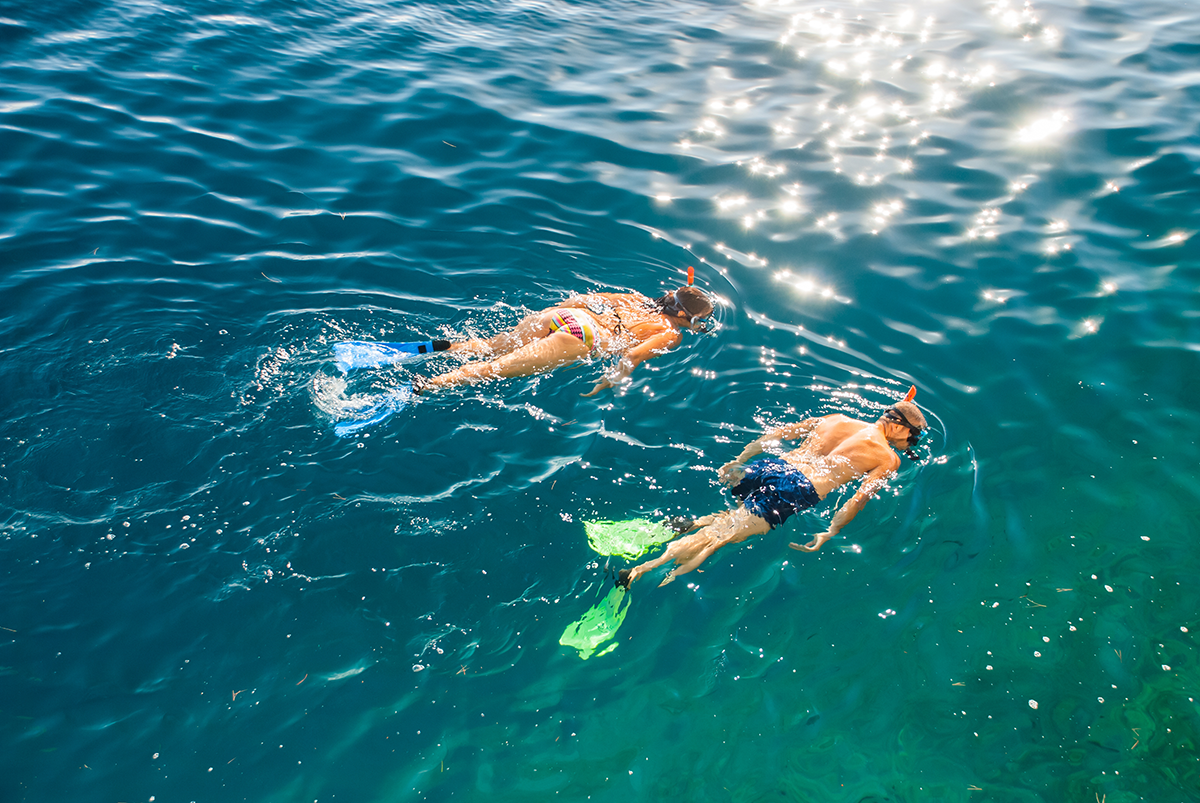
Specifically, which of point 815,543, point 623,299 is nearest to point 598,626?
point 815,543

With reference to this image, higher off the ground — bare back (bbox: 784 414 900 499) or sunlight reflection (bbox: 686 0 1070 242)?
sunlight reflection (bbox: 686 0 1070 242)

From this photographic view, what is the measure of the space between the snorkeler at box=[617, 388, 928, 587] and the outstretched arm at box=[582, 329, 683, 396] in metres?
1.46

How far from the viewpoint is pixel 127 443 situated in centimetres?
610

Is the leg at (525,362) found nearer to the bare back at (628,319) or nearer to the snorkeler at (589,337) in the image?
the snorkeler at (589,337)

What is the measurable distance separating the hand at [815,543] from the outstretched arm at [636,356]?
2.36 meters

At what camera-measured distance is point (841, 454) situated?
632cm

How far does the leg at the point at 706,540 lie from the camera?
→ 5.66m

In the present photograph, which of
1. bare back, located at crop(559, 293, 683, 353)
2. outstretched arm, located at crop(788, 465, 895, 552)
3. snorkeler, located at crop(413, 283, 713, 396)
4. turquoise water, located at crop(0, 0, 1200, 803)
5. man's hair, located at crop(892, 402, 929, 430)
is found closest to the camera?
turquoise water, located at crop(0, 0, 1200, 803)

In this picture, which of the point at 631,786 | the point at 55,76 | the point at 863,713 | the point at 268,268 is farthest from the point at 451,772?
the point at 55,76

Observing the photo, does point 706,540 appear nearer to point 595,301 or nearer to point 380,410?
point 380,410

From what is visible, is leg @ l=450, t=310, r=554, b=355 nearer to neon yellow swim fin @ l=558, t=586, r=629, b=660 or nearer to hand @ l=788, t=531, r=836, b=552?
neon yellow swim fin @ l=558, t=586, r=629, b=660

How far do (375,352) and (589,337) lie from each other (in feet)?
6.92

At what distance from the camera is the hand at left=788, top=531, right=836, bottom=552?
592 centimetres

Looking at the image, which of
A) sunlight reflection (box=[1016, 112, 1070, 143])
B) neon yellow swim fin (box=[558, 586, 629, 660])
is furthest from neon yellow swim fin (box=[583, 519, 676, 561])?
sunlight reflection (box=[1016, 112, 1070, 143])
